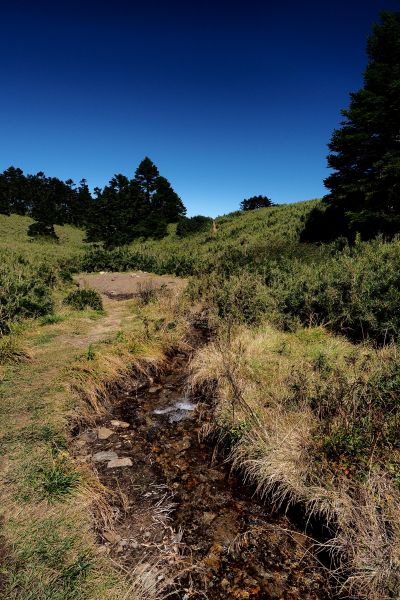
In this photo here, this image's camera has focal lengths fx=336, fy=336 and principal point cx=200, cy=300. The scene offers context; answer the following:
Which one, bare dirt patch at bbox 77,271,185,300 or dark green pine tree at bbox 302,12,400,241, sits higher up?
dark green pine tree at bbox 302,12,400,241

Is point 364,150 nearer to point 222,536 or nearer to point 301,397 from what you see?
point 301,397

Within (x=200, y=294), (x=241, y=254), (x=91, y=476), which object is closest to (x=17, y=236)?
(x=241, y=254)

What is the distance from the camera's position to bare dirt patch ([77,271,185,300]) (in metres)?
16.2

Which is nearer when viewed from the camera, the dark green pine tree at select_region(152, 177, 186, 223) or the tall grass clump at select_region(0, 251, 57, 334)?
the tall grass clump at select_region(0, 251, 57, 334)

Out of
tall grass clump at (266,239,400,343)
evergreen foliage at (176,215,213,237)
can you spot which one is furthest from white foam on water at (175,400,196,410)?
evergreen foliage at (176,215,213,237)

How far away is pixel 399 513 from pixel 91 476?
12.0 ft

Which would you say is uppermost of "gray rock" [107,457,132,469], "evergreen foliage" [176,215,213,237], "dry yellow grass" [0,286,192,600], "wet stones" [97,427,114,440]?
"evergreen foliage" [176,215,213,237]

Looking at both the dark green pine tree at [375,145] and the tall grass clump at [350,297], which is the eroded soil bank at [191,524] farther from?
the dark green pine tree at [375,145]

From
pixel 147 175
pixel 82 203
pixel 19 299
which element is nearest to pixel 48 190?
pixel 82 203

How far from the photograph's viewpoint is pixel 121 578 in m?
3.19

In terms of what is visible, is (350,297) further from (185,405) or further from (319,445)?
(319,445)

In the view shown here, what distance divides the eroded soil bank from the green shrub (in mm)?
6939

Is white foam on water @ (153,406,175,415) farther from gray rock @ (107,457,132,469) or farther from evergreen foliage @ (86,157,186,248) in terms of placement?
evergreen foliage @ (86,157,186,248)

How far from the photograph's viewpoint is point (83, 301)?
12406 mm
